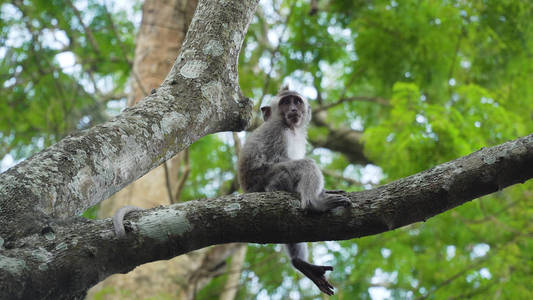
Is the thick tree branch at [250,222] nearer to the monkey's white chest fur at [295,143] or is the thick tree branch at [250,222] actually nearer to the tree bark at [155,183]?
the monkey's white chest fur at [295,143]

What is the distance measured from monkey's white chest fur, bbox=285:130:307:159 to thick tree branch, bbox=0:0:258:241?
2214mm

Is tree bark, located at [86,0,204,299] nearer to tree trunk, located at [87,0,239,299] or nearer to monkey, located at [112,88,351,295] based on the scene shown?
tree trunk, located at [87,0,239,299]

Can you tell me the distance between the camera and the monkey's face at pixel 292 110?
699 cm

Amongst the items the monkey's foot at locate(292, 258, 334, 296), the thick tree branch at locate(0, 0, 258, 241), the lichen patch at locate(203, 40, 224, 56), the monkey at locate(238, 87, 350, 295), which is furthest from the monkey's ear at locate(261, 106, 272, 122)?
the lichen patch at locate(203, 40, 224, 56)

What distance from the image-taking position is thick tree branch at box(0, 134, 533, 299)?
299cm

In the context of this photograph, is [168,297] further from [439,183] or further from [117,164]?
[439,183]

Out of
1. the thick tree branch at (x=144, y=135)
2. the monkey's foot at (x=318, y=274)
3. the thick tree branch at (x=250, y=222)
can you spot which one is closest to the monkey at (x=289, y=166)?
the monkey's foot at (x=318, y=274)

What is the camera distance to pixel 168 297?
842 centimetres

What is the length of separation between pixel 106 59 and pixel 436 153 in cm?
742

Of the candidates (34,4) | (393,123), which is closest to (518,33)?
(393,123)

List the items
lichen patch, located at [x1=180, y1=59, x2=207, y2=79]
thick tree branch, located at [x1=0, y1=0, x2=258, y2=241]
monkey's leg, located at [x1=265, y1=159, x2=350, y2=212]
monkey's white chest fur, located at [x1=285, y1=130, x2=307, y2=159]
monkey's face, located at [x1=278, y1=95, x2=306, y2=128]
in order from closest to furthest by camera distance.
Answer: thick tree branch, located at [x1=0, y1=0, x2=258, y2=241], monkey's leg, located at [x1=265, y1=159, x2=350, y2=212], lichen patch, located at [x1=180, y1=59, x2=207, y2=79], monkey's white chest fur, located at [x1=285, y1=130, x2=307, y2=159], monkey's face, located at [x1=278, y1=95, x2=306, y2=128]

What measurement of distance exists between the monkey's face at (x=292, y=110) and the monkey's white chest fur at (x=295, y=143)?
0.50 feet

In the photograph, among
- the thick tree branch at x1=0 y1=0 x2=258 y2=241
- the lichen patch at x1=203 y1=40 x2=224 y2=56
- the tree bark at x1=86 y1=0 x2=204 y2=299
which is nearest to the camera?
the thick tree branch at x1=0 y1=0 x2=258 y2=241

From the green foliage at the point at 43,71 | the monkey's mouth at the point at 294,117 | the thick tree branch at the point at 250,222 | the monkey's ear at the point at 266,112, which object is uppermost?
the green foliage at the point at 43,71
